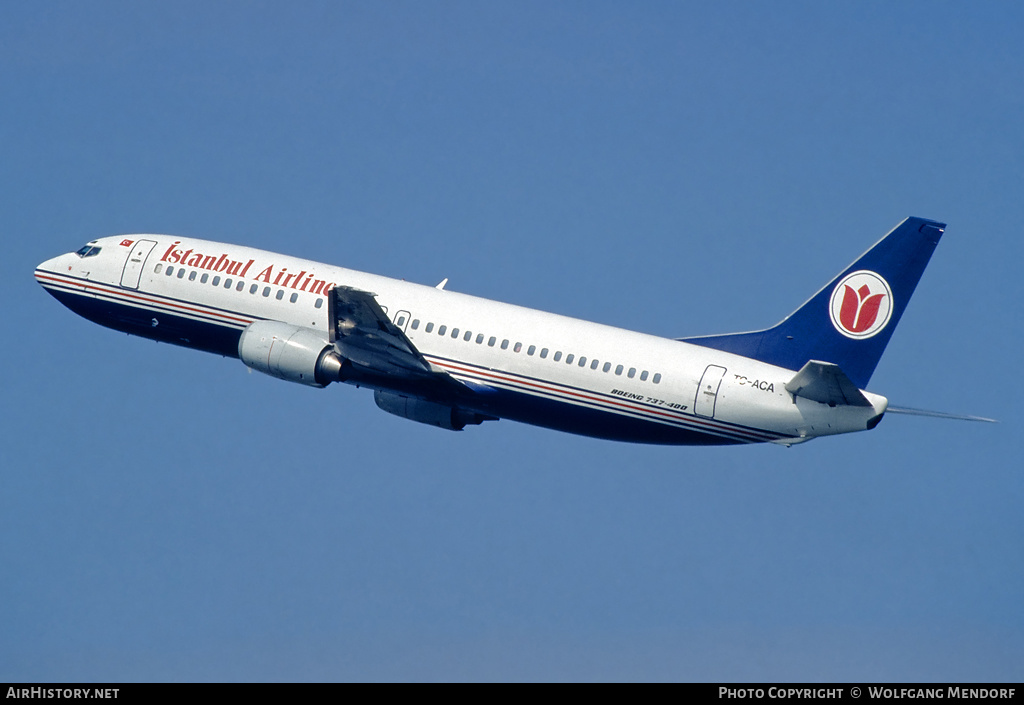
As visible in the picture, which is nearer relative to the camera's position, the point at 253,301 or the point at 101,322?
the point at 253,301

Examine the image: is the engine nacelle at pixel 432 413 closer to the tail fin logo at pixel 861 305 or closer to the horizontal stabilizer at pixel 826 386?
the horizontal stabilizer at pixel 826 386

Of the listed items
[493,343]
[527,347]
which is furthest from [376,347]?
[527,347]

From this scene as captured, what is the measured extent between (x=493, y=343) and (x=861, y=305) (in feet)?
38.7

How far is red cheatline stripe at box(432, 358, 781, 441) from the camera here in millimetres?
45594

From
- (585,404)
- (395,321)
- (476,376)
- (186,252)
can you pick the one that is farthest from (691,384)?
(186,252)

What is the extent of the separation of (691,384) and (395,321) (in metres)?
10.4

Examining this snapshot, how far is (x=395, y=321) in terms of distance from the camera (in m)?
49.8

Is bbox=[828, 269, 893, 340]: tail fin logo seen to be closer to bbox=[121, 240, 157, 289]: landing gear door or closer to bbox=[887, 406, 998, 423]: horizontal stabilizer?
bbox=[887, 406, 998, 423]: horizontal stabilizer

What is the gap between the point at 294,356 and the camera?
48000 millimetres

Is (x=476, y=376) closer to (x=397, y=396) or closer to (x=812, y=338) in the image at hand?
(x=397, y=396)

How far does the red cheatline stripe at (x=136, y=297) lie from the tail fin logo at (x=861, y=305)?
65.1 ft
